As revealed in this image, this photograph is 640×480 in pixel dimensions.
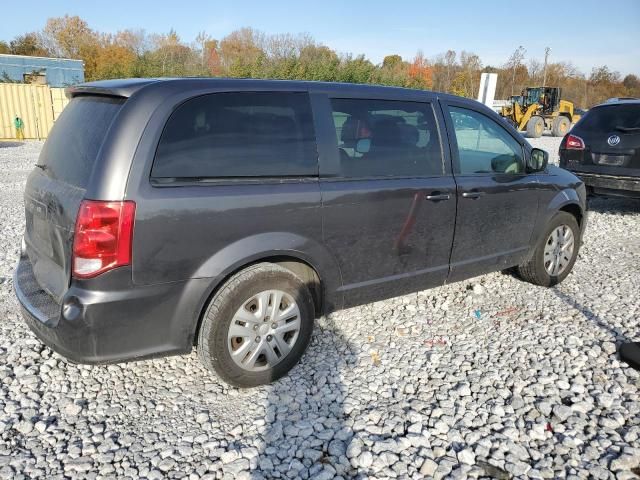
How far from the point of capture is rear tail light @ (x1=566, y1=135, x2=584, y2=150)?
798cm

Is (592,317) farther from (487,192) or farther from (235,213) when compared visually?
(235,213)

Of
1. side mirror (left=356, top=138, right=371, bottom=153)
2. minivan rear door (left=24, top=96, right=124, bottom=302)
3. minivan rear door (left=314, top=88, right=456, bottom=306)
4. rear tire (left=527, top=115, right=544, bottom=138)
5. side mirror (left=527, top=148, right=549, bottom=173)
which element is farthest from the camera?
rear tire (left=527, top=115, right=544, bottom=138)

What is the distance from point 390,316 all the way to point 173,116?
2.50m

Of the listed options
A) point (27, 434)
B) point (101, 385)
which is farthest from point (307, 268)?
point (27, 434)

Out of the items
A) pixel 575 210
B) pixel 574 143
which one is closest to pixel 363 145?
pixel 575 210

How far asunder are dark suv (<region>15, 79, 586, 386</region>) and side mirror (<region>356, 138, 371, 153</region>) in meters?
0.01

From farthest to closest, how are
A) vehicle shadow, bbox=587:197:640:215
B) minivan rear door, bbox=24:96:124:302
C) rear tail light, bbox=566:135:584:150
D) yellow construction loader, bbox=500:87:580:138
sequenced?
yellow construction loader, bbox=500:87:580:138 → vehicle shadow, bbox=587:197:640:215 → rear tail light, bbox=566:135:584:150 → minivan rear door, bbox=24:96:124:302

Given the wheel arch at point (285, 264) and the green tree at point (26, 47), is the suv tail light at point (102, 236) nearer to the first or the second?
the wheel arch at point (285, 264)

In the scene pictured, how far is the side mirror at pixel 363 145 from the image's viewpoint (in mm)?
3414

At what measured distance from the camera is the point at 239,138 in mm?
2914

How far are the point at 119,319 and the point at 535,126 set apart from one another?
2553 cm

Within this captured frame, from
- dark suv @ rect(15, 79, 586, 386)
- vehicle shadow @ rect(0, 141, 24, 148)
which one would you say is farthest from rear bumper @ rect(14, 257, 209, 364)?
vehicle shadow @ rect(0, 141, 24, 148)

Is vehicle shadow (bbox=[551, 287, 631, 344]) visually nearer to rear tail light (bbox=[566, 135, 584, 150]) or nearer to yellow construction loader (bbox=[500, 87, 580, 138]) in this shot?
rear tail light (bbox=[566, 135, 584, 150])

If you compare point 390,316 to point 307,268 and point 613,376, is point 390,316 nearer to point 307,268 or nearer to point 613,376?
point 307,268
